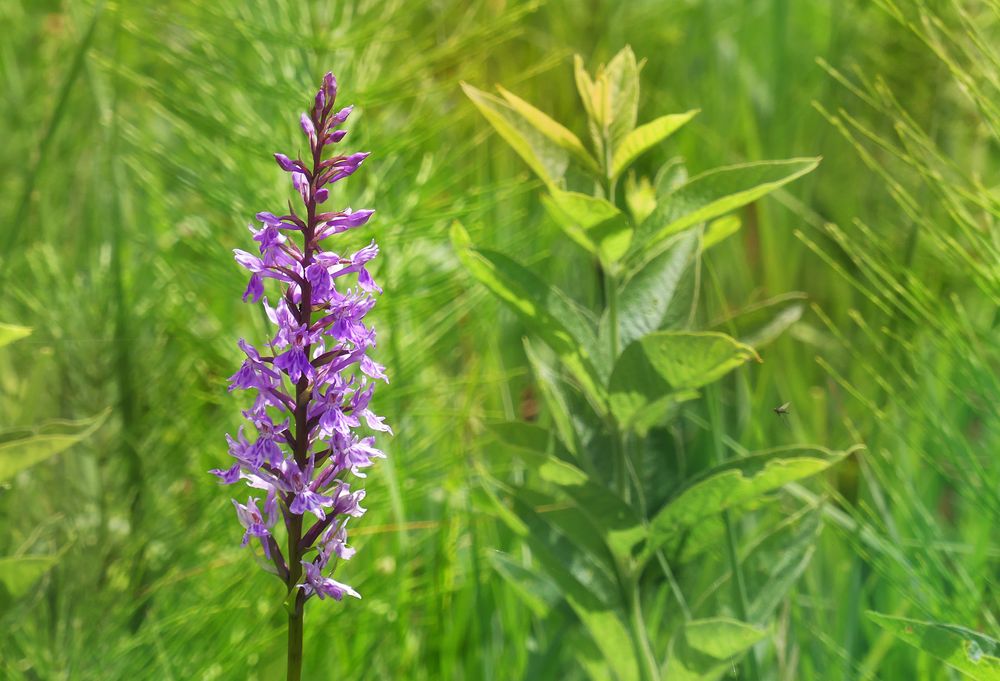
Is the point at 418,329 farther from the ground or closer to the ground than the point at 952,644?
farther from the ground

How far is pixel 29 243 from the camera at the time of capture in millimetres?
1945

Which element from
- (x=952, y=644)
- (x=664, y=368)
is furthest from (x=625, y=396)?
(x=952, y=644)

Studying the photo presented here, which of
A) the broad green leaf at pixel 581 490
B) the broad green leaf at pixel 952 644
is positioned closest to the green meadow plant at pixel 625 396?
the broad green leaf at pixel 581 490

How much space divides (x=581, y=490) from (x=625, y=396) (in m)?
0.08

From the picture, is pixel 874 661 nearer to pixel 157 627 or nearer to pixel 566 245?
pixel 157 627

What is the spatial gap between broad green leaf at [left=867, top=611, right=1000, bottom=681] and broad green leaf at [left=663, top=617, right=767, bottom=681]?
108 millimetres

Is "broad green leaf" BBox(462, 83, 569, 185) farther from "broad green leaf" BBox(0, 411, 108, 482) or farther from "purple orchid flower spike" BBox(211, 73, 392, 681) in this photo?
"broad green leaf" BBox(0, 411, 108, 482)

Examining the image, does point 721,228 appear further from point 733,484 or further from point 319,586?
point 319,586

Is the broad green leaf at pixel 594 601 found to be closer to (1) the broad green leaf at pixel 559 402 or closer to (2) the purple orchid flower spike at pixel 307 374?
(1) the broad green leaf at pixel 559 402

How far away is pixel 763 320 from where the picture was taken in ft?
3.59

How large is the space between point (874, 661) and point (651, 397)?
600 millimetres

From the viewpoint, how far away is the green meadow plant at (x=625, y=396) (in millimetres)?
895

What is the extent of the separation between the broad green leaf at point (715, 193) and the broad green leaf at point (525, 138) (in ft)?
0.29

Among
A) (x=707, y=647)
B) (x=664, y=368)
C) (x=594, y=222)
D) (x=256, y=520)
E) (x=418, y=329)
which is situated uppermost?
(x=418, y=329)
